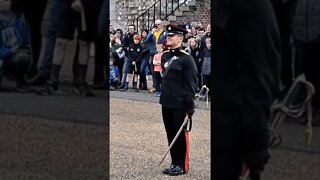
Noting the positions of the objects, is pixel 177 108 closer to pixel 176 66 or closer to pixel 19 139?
pixel 176 66

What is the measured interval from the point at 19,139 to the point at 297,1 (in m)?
1.31

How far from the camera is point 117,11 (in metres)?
22.1

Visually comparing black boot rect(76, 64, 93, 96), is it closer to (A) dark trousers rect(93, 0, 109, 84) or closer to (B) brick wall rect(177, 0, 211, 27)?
(A) dark trousers rect(93, 0, 109, 84)

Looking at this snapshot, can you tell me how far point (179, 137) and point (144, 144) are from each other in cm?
161

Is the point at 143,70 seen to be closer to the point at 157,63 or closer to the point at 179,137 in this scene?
the point at 157,63

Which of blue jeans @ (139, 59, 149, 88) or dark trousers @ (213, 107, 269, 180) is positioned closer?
dark trousers @ (213, 107, 269, 180)

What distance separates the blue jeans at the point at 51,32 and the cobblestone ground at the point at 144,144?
13.1ft

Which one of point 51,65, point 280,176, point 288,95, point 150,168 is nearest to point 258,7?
point 288,95

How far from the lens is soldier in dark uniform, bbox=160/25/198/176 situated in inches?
276

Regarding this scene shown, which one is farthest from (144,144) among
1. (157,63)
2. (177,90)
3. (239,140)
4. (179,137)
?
(239,140)

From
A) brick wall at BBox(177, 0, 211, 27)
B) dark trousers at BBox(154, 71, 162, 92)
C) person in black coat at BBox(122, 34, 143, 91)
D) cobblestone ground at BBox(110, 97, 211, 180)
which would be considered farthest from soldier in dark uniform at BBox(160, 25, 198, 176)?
brick wall at BBox(177, 0, 211, 27)

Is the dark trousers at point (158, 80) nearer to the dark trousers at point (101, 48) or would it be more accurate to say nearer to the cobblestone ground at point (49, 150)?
the cobblestone ground at point (49, 150)

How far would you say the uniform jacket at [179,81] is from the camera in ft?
23.0

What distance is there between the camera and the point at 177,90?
23.5ft
